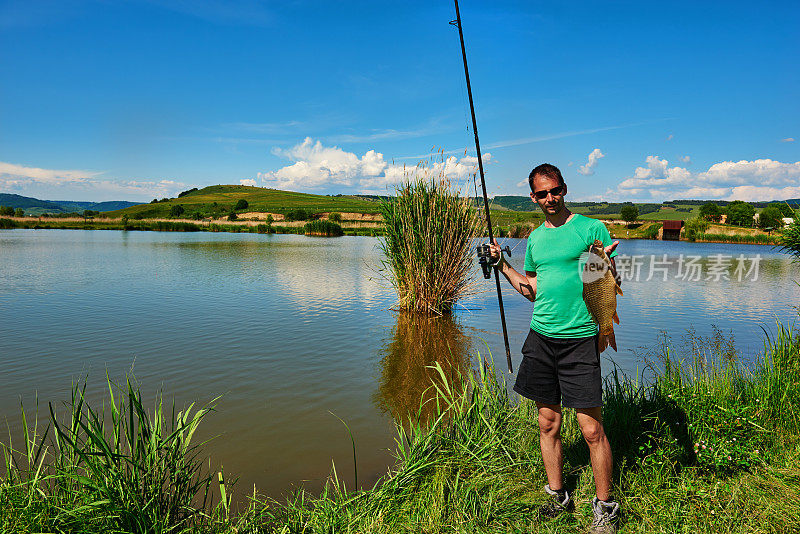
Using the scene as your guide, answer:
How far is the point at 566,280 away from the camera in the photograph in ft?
9.93

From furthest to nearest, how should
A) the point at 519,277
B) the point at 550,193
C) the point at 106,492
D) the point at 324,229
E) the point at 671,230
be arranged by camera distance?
the point at 671,230 → the point at 324,229 → the point at 519,277 → the point at 550,193 → the point at 106,492

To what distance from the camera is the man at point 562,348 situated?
114 inches

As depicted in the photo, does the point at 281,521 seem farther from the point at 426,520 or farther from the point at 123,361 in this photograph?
the point at 123,361

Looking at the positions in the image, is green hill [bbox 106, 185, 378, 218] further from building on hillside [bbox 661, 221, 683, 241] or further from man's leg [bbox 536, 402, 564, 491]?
man's leg [bbox 536, 402, 564, 491]

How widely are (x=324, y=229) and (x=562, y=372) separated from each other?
170 ft

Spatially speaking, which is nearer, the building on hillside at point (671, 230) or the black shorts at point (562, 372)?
the black shorts at point (562, 372)

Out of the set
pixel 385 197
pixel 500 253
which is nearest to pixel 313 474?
pixel 500 253

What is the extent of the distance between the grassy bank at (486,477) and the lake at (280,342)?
714 millimetres

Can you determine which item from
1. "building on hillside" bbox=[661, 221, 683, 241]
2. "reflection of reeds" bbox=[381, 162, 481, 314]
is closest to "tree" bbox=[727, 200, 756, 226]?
"building on hillside" bbox=[661, 221, 683, 241]

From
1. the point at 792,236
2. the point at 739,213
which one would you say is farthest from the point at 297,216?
the point at 739,213

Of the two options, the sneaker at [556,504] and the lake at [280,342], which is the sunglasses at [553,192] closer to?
the sneaker at [556,504]

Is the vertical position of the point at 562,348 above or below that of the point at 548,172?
below

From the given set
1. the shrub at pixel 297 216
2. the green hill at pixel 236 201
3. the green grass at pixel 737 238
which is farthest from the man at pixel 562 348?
the shrub at pixel 297 216

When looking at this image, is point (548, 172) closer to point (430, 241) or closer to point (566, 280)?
point (566, 280)
